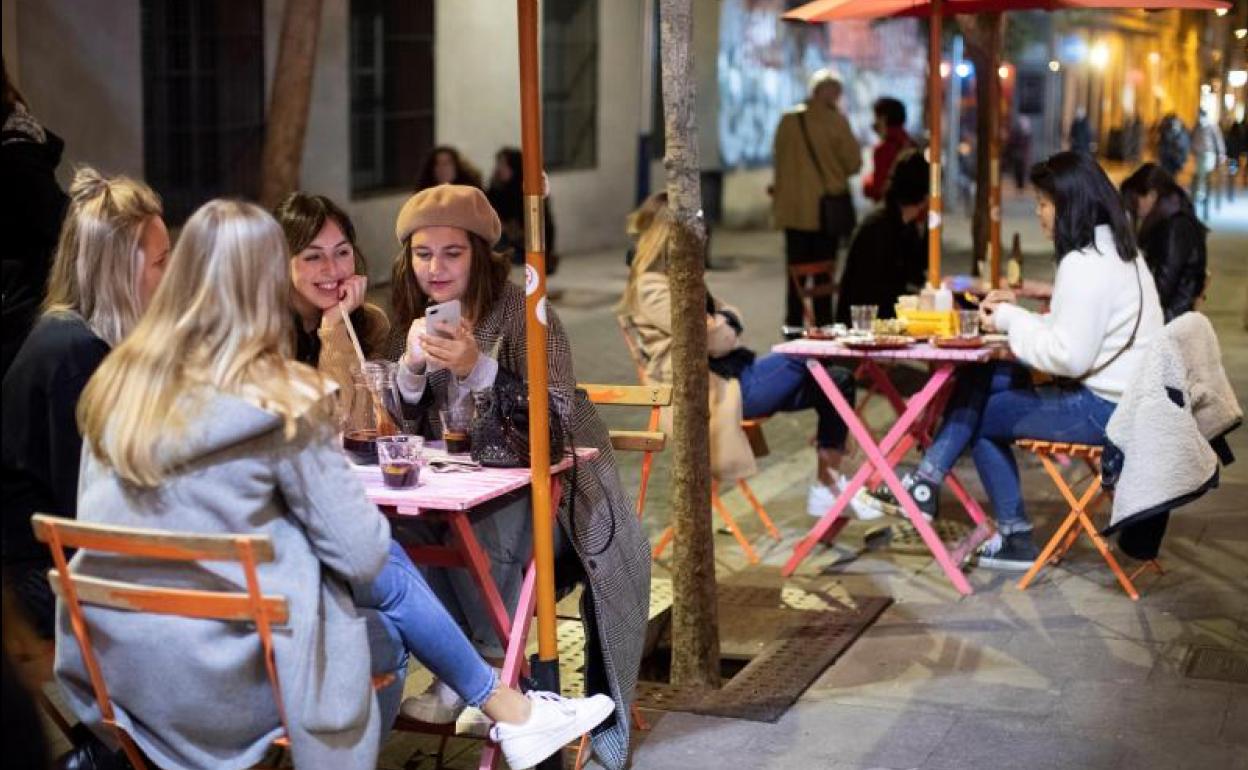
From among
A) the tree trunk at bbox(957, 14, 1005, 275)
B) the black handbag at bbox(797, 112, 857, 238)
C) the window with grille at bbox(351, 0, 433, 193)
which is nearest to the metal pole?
the tree trunk at bbox(957, 14, 1005, 275)

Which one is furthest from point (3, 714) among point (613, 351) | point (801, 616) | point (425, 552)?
point (613, 351)

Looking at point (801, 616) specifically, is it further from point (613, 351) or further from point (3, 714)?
point (613, 351)

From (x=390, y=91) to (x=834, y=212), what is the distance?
6184 mm

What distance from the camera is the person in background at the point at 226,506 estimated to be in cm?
363

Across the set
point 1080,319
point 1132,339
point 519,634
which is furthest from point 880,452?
point 519,634

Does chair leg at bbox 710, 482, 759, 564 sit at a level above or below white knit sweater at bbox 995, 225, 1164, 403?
below

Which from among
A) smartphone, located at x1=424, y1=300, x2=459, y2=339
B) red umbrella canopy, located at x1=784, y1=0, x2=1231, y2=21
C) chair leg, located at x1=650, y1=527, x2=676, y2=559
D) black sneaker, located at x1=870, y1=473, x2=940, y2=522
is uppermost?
red umbrella canopy, located at x1=784, y1=0, x2=1231, y2=21

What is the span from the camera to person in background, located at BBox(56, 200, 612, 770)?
3633 mm

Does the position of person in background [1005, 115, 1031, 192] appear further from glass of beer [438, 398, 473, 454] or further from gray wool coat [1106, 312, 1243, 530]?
glass of beer [438, 398, 473, 454]

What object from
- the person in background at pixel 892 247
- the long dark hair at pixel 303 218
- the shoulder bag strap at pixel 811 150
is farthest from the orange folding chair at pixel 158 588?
the shoulder bag strap at pixel 811 150

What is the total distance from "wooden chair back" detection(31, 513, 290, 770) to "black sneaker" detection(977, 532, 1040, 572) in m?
3.98

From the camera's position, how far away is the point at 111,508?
3715 mm

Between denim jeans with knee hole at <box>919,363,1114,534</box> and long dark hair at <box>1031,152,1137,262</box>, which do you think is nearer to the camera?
long dark hair at <box>1031,152,1137,262</box>

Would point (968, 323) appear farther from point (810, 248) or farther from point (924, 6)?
point (810, 248)
